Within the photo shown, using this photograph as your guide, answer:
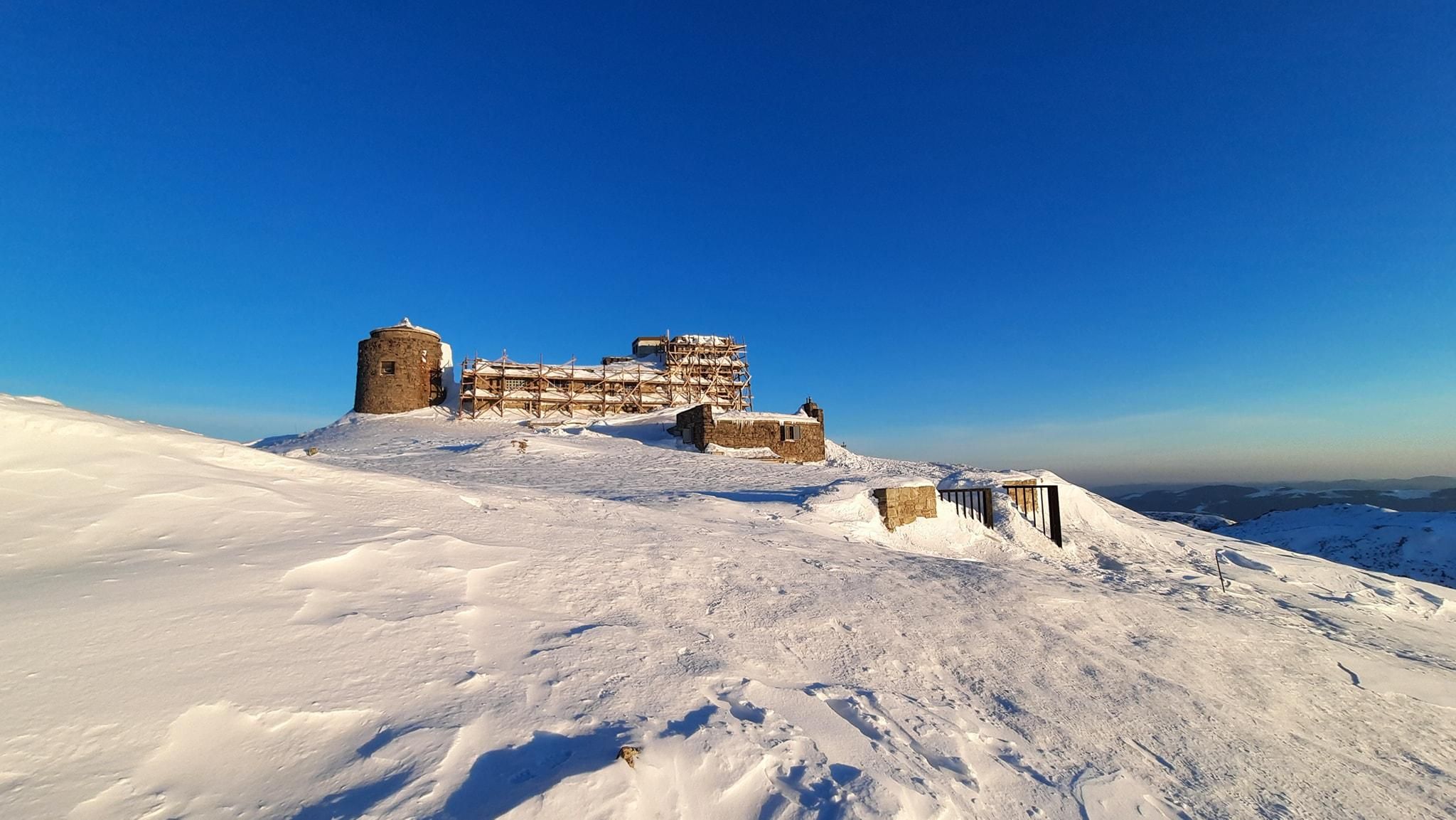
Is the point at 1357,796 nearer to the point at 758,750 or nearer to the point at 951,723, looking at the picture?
the point at 951,723

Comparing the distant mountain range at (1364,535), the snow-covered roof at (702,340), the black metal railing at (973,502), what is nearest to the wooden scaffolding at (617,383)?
the snow-covered roof at (702,340)

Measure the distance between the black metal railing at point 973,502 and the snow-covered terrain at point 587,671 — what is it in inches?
167

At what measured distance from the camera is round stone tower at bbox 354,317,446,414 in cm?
2891

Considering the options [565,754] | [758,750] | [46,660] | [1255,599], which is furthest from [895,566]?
[46,660]

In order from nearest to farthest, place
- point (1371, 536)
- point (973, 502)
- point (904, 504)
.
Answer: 1. point (904, 504)
2. point (973, 502)
3. point (1371, 536)

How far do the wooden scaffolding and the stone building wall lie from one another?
7.21 ft

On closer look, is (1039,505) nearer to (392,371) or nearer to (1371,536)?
(1371,536)

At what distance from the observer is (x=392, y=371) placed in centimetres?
2911

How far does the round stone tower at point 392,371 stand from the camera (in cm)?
2891

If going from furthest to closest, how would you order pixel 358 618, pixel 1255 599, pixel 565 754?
pixel 1255 599 → pixel 358 618 → pixel 565 754

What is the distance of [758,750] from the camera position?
2.75m

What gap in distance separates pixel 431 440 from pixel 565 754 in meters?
21.8

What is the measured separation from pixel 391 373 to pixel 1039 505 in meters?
29.1

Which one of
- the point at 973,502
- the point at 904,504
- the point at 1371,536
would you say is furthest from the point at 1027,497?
the point at 1371,536
